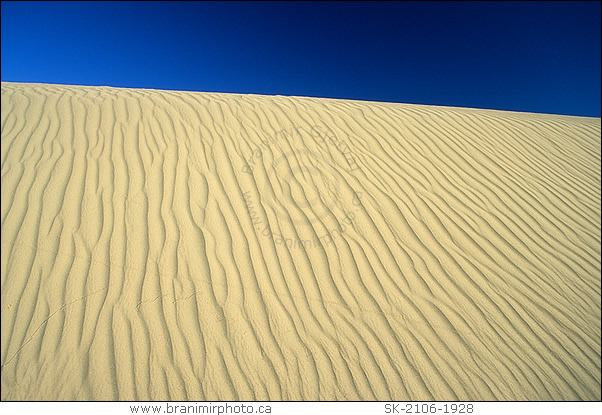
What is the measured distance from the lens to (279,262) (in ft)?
11.1

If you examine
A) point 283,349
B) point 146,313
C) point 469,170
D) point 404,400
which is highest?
point 469,170

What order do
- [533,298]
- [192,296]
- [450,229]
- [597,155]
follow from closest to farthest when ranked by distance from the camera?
[192,296] < [533,298] < [450,229] < [597,155]

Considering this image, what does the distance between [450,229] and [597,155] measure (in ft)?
13.4

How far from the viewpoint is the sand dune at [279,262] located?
2.56 m

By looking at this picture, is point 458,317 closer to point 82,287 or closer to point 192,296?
point 192,296

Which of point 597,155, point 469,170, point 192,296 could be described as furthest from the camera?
point 597,155

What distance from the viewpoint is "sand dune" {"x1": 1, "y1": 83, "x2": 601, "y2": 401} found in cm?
256

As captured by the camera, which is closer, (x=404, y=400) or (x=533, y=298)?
(x=404, y=400)

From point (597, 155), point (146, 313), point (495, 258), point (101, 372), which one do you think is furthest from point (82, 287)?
point (597, 155)

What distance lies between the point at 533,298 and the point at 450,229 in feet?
3.34

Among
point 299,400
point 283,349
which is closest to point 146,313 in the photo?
point 283,349

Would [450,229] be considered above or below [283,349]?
above

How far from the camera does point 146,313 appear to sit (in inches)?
109
